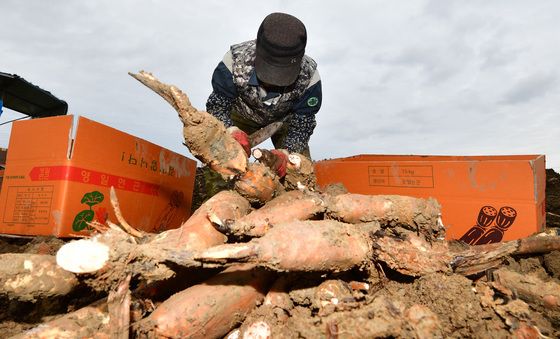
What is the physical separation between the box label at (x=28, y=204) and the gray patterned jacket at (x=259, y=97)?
3.81 feet

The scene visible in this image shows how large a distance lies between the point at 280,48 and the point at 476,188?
56.9 inches

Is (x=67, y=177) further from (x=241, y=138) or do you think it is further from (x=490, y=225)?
(x=490, y=225)

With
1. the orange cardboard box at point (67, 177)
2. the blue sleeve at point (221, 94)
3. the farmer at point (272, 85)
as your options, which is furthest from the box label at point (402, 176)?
the orange cardboard box at point (67, 177)

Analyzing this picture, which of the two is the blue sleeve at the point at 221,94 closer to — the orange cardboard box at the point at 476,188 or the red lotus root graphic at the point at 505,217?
the orange cardboard box at the point at 476,188

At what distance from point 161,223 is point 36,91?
1.79 m

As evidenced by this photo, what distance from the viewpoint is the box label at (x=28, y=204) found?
1.71 meters

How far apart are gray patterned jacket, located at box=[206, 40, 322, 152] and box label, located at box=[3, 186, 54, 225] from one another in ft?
3.81

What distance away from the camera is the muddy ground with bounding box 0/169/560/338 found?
0.97 metres

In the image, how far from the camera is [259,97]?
93.9 inches

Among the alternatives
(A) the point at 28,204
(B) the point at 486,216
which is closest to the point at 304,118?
(B) the point at 486,216

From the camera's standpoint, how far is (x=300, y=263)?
102 centimetres

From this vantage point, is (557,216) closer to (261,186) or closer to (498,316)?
(498,316)

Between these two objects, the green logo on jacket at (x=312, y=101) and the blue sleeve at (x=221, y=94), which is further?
the green logo on jacket at (x=312, y=101)

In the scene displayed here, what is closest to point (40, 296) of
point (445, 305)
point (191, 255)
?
point (191, 255)
